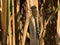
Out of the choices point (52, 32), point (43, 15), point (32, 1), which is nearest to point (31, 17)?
point (32, 1)

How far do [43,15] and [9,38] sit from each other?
0.77ft

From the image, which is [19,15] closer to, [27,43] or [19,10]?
[19,10]

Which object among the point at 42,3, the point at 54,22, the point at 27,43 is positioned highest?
the point at 42,3

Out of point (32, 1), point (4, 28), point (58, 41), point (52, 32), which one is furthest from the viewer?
point (52, 32)

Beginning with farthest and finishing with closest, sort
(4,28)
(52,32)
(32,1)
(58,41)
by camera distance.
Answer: (52,32) → (58,41) → (32,1) → (4,28)

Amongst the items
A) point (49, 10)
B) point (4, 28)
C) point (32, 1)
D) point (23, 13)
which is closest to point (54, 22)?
point (49, 10)

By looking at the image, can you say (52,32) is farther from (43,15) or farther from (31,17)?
(31,17)

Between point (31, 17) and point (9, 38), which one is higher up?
point (31, 17)

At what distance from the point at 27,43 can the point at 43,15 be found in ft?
0.64

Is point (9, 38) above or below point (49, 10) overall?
below

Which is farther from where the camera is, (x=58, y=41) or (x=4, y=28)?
(x=58, y=41)

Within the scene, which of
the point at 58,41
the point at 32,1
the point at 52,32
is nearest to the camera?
the point at 32,1

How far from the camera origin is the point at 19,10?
2.98 feet

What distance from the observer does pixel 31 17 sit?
0.73 metres
